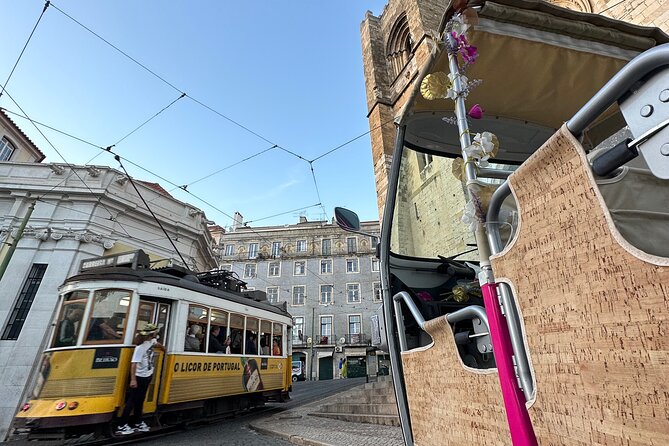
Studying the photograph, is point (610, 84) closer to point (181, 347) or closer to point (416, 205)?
point (416, 205)

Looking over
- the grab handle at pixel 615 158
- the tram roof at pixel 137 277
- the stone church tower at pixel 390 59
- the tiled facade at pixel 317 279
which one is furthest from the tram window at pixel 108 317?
the tiled facade at pixel 317 279

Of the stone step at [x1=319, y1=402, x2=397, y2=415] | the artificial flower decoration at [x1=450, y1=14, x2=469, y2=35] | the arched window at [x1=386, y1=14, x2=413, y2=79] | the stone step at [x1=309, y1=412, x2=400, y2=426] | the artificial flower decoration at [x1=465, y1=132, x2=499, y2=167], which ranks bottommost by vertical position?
the stone step at [x1=309, y1=412, x2=400, y2=426]

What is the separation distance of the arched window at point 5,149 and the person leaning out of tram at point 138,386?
18461mm

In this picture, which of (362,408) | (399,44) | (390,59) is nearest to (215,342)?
(362,408)

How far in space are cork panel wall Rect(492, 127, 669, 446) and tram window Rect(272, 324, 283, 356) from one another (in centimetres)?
885

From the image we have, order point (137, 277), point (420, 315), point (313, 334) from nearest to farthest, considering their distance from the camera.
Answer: point (420, 315) → point (137, 277) → point (313, 334)

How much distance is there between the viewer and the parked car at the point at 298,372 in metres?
28.1

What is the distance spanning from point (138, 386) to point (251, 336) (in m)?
3.03

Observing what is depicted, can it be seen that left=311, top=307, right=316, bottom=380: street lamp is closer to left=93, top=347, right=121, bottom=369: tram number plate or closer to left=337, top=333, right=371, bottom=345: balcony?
left=337, top=333, right=371, bottom=345: balcony

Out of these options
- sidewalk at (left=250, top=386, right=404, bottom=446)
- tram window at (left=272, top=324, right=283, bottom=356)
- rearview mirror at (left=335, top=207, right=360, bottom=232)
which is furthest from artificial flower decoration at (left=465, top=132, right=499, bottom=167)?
tram window at (left=272, top=324, right=283, bottom=356)

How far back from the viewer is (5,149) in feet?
56.8

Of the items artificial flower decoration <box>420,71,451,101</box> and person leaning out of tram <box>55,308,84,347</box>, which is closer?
artificial flower decoration <box>420,71,451,101</box>

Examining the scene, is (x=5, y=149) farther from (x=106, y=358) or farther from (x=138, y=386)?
(x=138, y=386)

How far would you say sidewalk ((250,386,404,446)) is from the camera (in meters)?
4.05
